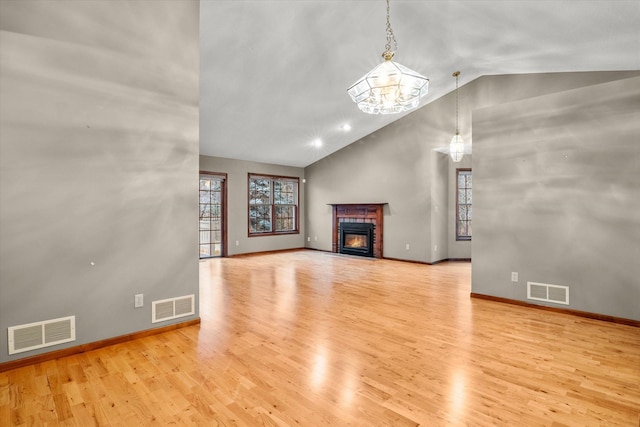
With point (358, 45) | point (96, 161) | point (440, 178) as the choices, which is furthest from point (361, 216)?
point (96, 161)

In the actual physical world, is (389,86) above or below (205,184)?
above

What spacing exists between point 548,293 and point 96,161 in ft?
16.8

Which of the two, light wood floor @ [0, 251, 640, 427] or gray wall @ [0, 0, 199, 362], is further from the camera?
gray wall @ [0, 0, 199, 362]

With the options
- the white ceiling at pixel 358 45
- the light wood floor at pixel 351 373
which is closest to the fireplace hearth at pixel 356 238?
the white ceiling at pixel 358 45

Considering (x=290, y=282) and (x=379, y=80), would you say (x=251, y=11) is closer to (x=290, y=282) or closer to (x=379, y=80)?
(x=379, y=80)

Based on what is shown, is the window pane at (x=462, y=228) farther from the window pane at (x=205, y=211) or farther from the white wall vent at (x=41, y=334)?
the white wall vent at (x=41, y=334)

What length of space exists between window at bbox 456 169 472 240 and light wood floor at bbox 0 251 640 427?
4.06 m

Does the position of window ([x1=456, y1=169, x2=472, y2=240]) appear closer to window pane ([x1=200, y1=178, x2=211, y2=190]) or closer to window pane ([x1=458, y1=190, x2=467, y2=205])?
window pane ([x1=458, y1=190, x2=467, y2=205])

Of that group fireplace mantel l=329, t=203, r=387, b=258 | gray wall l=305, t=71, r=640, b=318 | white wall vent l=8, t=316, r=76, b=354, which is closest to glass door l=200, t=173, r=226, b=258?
gray wall l=305, t=71, r=640, b=318

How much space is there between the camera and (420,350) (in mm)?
2785

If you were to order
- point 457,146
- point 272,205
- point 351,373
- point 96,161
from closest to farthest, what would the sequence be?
point 351,373
point 96,161
point 457,146
point 272,205

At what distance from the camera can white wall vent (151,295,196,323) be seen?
3154 millimetres

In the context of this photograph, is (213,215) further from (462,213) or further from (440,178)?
(462,213)

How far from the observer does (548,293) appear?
153 inches
